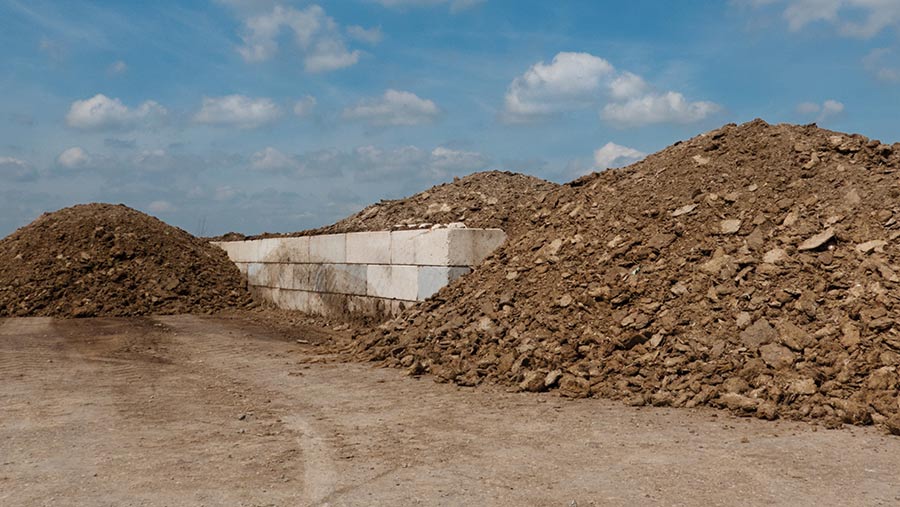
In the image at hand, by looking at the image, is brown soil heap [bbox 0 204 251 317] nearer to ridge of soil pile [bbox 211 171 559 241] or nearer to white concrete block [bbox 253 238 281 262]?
white concrete block [bbox 253 238 281 262]

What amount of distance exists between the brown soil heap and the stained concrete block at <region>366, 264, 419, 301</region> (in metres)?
6.04

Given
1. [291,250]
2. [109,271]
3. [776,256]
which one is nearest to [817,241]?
[776,256]

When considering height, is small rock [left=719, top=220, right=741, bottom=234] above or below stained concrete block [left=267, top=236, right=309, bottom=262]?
above

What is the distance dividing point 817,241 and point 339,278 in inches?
348

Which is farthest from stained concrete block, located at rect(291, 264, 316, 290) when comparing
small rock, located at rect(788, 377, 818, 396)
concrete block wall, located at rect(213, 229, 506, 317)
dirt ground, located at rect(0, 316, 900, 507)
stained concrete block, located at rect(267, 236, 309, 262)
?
small rock, located at rect(788, 377, 818, 396)

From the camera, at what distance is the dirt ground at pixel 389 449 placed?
454 centimetres

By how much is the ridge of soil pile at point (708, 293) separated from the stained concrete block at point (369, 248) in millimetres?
2122

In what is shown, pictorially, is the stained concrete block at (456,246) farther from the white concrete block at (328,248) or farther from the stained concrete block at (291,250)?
the stained concrete block at (291,250)

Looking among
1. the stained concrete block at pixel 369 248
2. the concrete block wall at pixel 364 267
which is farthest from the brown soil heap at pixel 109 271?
the stained concrete block at pixel 369 248

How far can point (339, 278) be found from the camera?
1455 cm

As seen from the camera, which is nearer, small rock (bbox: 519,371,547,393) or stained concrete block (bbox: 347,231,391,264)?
small rock (bbox: 519,371,547,393)

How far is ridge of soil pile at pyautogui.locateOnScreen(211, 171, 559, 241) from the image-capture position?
13344mm

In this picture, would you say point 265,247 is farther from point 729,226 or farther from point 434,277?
point 729,226

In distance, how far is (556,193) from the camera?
1300cm
